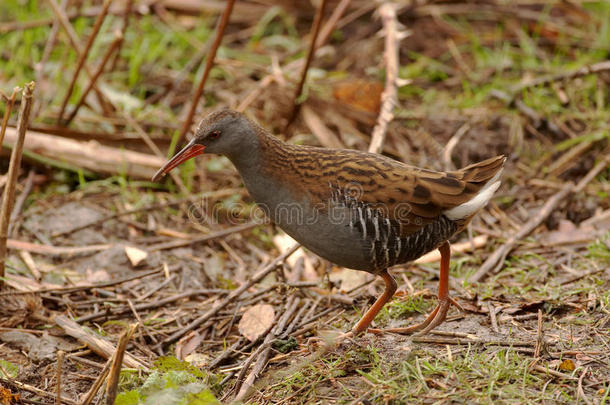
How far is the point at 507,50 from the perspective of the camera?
7.73 m

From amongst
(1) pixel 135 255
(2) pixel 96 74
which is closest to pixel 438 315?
(1) pixel 135 255

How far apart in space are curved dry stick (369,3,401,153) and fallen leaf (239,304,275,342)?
142 cm

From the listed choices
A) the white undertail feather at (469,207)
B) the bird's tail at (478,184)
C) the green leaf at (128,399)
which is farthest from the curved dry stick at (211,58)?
the green leaf at (128,399)

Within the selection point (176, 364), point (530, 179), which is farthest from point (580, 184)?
point (176, 364)

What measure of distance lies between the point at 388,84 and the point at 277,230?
1.48m

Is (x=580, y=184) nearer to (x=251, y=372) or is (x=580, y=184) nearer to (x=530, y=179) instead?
(x=530, y=179)

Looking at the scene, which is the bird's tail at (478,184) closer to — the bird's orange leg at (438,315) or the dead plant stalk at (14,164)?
the bird's orange leg at (438,315)

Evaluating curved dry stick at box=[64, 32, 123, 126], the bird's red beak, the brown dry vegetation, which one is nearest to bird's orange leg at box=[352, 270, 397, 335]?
the brown dry vegetation

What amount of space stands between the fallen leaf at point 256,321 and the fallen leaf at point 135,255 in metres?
1.09

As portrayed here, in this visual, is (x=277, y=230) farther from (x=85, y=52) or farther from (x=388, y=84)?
(x=85, y=52)

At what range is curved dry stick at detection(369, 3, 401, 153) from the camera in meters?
5.39

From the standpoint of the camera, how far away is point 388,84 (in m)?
5.88

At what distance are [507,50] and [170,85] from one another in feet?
11.7

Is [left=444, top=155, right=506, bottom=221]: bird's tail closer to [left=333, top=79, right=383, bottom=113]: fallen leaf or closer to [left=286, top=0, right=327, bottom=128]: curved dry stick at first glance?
[left=286, top=0, right=327, bottom=128]: curved dry stick
